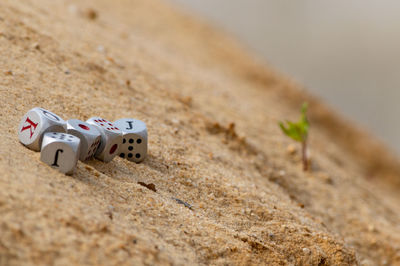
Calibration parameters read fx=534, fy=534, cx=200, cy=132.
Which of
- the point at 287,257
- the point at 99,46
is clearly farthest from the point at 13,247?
the point at 99,46

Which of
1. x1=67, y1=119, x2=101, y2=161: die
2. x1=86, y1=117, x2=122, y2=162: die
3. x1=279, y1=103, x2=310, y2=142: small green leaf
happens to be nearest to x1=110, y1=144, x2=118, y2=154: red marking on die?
x1=86, y1=117, x2=122, y2=162: die

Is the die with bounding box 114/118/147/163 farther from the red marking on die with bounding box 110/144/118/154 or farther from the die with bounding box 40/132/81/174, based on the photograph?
the die with bounding box 40/132/81/174

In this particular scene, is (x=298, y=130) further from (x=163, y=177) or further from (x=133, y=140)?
(x=133, y=140)

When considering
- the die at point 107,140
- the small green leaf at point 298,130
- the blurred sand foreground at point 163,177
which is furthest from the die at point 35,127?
the small green leaf at point 298,130

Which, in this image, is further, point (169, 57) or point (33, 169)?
point (169, 57)

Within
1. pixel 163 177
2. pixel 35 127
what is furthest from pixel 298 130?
pixel 35 127

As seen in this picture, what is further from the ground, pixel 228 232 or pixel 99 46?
pixel 99 46

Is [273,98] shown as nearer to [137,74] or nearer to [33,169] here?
[137,74]
